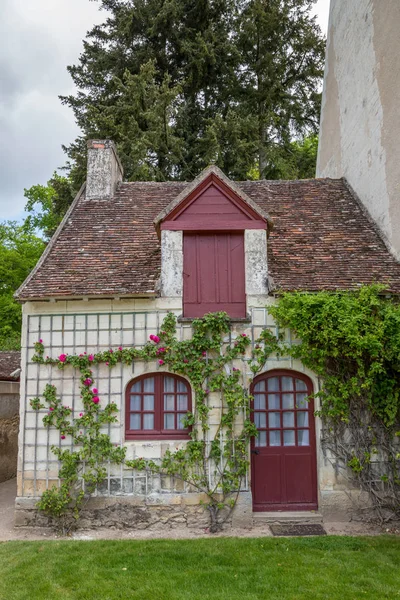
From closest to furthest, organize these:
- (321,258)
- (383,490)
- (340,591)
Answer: (340,591) → (383,490) → (321,258)

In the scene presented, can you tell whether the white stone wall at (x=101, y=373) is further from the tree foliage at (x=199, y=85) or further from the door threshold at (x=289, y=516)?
the tree foliage at (x=199, y=85)

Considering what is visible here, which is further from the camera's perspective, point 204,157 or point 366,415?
point 204,157

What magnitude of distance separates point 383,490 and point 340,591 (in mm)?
2940

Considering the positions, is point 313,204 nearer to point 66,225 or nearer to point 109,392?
point 66,225

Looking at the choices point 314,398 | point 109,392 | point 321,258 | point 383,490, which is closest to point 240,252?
point 321,258

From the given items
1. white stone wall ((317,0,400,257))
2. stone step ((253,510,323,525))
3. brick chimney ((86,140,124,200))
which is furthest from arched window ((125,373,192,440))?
brick chimney ((86,140,124,200))

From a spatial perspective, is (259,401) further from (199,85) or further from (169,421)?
(199,85)

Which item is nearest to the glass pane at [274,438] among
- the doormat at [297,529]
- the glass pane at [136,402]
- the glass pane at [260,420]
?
the glass pane at [260,420]

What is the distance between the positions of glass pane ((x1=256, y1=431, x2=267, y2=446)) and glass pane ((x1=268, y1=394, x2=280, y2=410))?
0.48m

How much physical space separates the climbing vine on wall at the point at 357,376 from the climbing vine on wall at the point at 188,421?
82 centimetres

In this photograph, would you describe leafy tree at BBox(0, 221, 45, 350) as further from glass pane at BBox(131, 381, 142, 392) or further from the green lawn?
the green lawn

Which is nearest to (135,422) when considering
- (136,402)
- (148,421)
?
(148,421)

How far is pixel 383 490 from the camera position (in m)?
7.80

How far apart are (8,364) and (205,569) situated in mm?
8662
